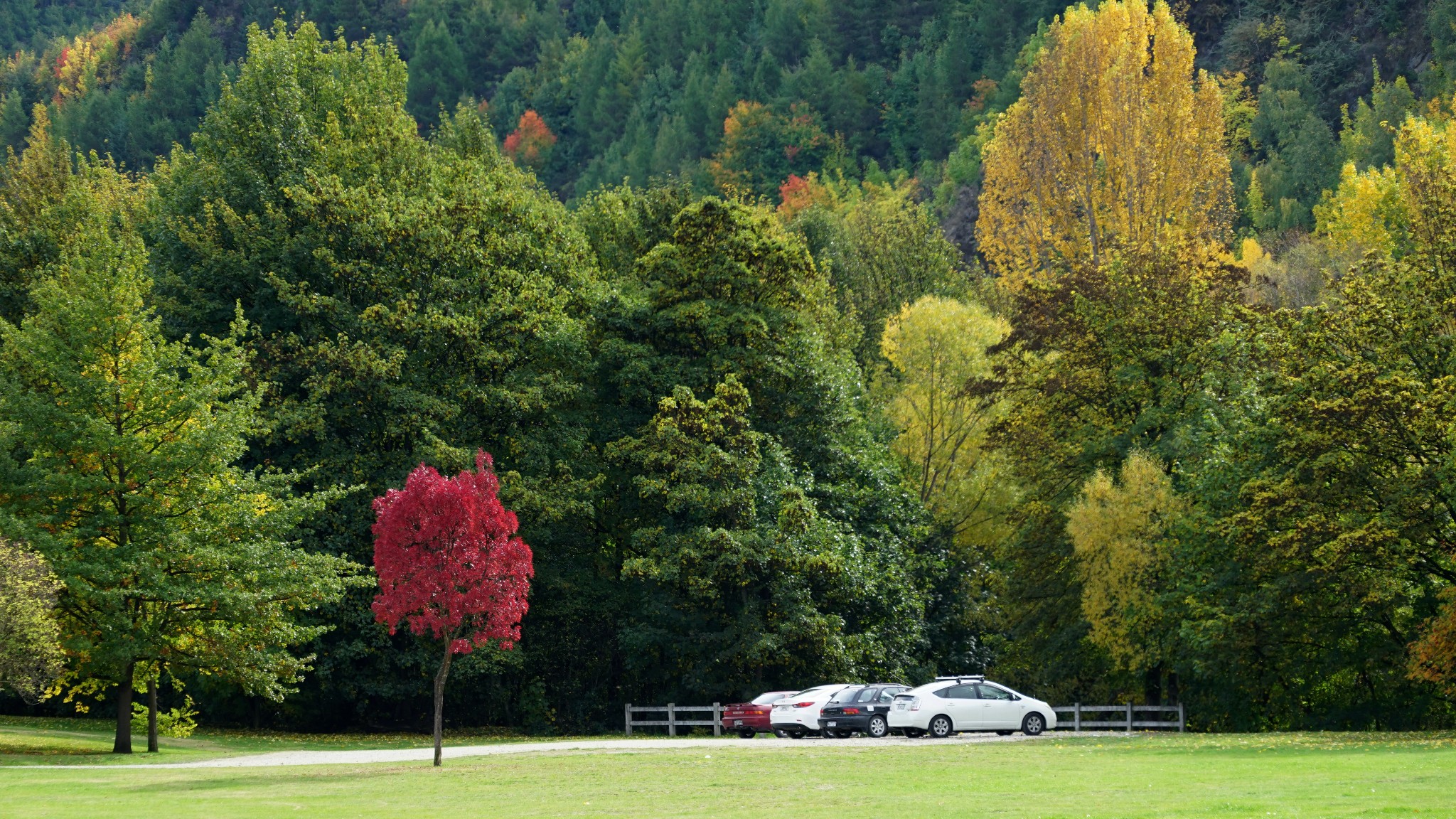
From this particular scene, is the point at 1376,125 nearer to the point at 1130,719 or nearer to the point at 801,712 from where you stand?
the point at 1130,719

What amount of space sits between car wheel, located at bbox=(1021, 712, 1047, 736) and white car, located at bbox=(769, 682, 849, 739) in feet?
14.8

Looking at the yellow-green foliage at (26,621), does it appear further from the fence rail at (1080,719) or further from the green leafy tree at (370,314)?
the fence rail at (1080,719)

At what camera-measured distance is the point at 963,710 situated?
35.4 m

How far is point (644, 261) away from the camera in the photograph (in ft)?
156

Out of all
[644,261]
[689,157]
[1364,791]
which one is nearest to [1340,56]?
[689,157]

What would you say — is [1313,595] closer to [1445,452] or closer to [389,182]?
[1445,452]

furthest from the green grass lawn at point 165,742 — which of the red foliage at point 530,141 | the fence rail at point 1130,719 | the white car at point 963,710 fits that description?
the red foliage at point 530,141

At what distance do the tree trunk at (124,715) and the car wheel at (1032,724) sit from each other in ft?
67.8

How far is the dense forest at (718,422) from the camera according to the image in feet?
114

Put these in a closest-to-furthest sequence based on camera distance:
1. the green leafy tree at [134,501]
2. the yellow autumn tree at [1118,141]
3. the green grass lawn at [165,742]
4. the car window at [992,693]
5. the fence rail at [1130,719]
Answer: the green grass lawn at [165,742] < the green leafy tree at [134,501] < the car window at [992,693] < the fence rail at [1130,719] < the yellow autumn tree at [1118,141]

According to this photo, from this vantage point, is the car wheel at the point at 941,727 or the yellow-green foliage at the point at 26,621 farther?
the car wheel at the point at 941,727

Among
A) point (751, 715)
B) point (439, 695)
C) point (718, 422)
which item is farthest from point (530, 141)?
Result: point (439, 695)

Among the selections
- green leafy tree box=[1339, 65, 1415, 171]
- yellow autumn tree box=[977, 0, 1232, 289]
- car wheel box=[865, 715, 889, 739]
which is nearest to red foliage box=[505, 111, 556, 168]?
green leafy tree box=[1339, 65, 1415, 171]

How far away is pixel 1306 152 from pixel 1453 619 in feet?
199
